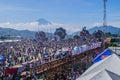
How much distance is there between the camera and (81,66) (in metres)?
28.2

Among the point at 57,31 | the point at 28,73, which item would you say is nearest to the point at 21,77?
the point at 28,73

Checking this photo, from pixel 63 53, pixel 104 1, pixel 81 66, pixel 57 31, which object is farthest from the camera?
pixel 57 31

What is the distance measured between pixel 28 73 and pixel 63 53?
15181 mm

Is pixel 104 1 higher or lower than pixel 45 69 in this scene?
higher

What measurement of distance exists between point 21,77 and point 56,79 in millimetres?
3335

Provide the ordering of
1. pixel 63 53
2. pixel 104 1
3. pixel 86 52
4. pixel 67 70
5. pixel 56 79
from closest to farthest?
pixel 56 79 → pixel 67 70 → pixel 63 53 → pixel 86 52 → pixel 104 1

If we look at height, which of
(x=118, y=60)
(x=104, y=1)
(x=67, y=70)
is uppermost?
(x=104, y=1)

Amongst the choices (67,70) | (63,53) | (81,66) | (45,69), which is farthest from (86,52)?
(45,69)

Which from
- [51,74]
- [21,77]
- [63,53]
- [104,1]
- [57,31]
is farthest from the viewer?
[57,31]

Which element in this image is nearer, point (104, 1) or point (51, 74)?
point (51, 74)

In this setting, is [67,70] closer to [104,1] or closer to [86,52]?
[86,52]

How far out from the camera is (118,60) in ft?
54.6

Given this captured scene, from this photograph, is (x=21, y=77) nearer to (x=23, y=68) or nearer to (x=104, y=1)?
(x=23, y=68)

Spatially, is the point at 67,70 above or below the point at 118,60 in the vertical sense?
below
